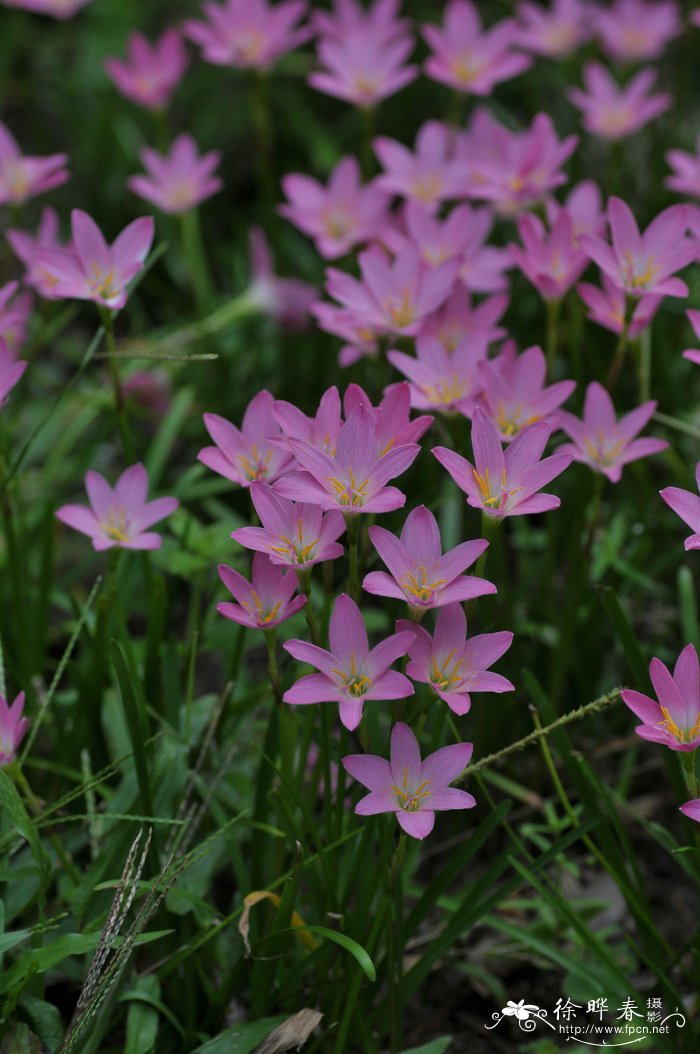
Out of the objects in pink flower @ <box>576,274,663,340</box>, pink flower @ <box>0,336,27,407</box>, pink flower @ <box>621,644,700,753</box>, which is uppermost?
pink flower @ <box>576,274,663,340</box>

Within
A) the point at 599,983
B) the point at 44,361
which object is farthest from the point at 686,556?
the point at 44,361

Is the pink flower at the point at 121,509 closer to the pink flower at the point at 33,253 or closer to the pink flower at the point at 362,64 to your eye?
the pink flower at the point at 33,253

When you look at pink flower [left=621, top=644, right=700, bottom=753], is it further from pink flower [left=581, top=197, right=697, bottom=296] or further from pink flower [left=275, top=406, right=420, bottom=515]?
pink flower [left=581, top=197, right=697, bottom=296]

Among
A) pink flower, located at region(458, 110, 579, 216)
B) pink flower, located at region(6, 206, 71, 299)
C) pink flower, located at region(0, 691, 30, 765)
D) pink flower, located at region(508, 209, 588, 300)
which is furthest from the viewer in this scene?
pink flower, located at region(458, 110, 579, 216)

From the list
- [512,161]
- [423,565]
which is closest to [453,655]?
[423,565]

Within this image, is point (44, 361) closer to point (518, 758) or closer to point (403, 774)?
point (518, 758)

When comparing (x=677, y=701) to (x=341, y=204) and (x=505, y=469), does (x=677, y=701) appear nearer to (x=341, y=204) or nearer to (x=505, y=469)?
(x=505, y=469)

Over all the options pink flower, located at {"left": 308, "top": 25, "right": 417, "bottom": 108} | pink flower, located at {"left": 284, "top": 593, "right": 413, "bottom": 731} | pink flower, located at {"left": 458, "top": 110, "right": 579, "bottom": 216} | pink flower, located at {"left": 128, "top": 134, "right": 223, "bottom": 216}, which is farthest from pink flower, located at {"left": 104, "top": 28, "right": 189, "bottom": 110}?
pink flower, located at {"left": 284, "top": 593, "right": 413, "bottom": 731}
